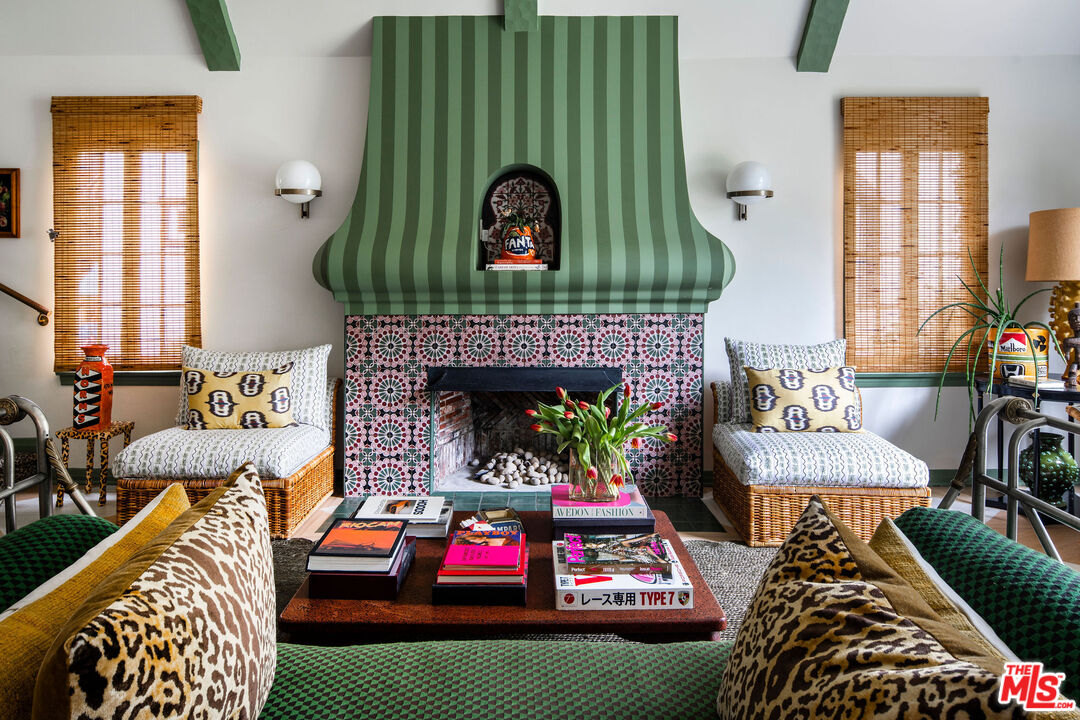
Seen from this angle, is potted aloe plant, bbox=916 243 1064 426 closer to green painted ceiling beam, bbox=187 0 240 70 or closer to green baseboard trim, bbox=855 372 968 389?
green baseboard trim, bbox=855 372 968 389

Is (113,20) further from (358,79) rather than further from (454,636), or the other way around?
(454,636)

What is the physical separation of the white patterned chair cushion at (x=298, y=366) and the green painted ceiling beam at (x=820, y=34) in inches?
130

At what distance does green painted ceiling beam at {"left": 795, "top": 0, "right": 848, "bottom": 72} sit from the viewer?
3.64m

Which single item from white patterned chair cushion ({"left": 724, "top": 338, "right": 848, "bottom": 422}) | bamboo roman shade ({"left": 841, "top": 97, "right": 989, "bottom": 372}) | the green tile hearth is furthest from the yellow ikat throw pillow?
bamboo roman shade ({"left": 841, "top": 97, "right": 989, "bottom": 372})

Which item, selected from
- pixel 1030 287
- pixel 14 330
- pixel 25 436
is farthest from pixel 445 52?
pixel 1030 287

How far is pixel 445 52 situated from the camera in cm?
378

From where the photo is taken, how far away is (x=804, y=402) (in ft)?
10.9

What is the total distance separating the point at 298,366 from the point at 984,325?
399cm

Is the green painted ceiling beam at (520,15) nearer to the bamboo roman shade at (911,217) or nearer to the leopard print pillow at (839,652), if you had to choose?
the bamboo roman shade at (911,217)

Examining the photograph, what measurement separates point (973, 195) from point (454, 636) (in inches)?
156

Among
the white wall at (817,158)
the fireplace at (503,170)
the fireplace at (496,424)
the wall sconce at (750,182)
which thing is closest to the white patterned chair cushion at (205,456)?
the fireplace at (503,170)

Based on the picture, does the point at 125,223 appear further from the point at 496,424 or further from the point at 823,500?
the point at 823,500

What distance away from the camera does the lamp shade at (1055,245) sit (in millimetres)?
3405

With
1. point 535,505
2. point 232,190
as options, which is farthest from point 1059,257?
point 232,190
